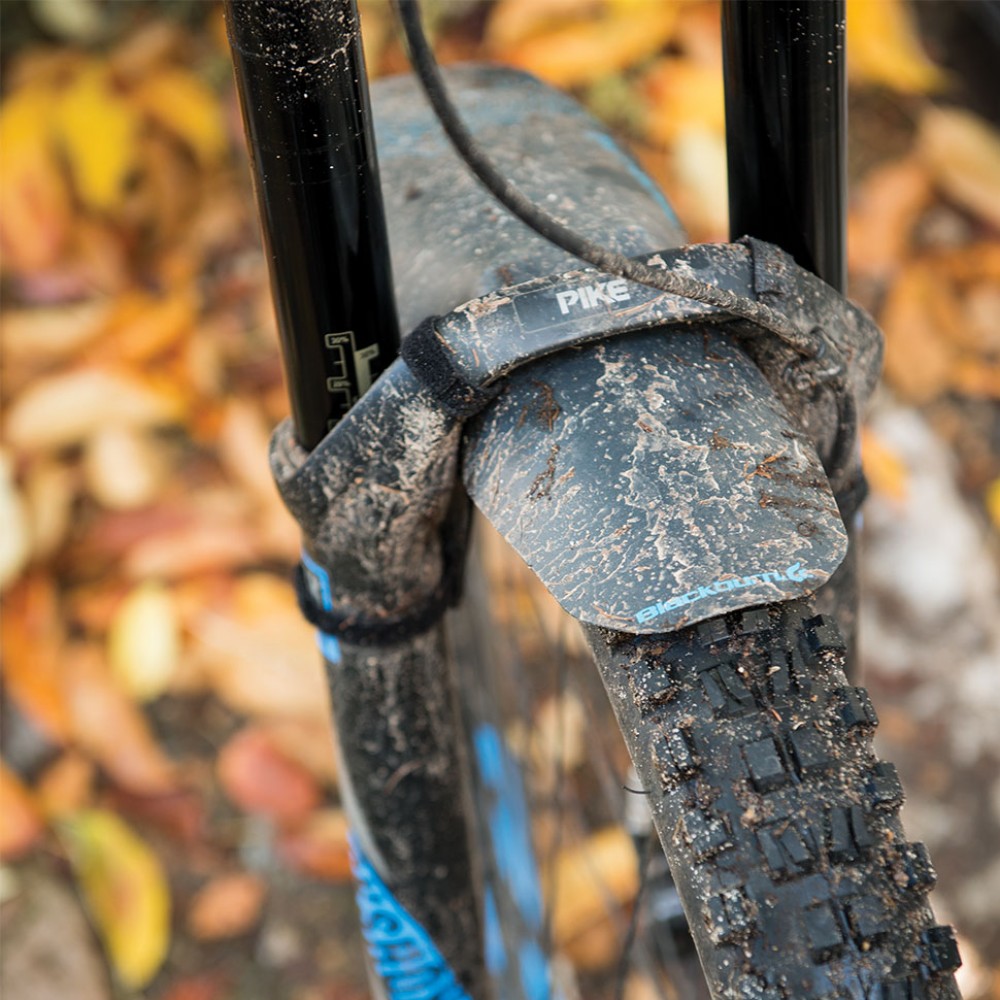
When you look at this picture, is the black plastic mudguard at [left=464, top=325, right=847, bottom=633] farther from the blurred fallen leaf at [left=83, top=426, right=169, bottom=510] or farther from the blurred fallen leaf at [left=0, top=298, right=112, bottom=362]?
the blurred fallen leaf at [left=0, top=298, right=112, bottom=362]

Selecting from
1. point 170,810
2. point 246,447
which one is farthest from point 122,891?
point 246,447

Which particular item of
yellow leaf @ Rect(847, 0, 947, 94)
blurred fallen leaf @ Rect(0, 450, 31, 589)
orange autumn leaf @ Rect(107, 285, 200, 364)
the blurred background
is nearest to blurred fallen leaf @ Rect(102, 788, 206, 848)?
the blurred background

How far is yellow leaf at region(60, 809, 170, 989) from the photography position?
1239mm

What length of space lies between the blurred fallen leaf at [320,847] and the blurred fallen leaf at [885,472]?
0.65m

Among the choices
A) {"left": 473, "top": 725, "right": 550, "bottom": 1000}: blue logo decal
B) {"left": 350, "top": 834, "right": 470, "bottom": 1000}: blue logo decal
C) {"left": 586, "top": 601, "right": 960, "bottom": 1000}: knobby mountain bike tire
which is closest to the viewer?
{"left": 586, "top": 601, "right": 960, "bottom": 1000}: knobby mountain bike tire

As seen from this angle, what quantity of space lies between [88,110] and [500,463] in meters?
1.23

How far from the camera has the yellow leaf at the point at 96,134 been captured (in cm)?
157

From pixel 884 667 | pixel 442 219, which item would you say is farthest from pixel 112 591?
pixel 442 219

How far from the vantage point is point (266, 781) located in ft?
4.36

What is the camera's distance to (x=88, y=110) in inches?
62.5

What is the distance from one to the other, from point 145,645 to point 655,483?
99cm

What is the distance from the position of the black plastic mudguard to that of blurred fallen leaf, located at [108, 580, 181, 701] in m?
0.90

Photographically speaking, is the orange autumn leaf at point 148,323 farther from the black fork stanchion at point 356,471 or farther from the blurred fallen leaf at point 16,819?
the black fork stanchion at point 356,471

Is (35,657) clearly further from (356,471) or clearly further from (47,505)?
(356,471)
